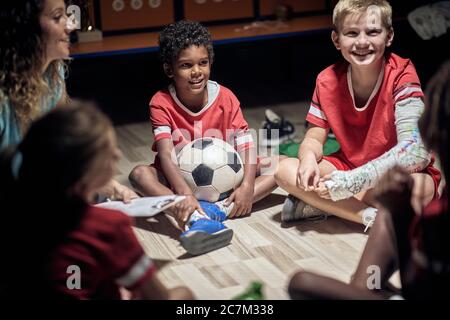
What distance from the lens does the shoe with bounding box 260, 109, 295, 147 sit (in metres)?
3.54

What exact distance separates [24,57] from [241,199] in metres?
0.92

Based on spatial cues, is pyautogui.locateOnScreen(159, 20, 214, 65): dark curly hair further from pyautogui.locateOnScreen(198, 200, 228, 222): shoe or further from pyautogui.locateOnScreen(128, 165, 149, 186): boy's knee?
pyautogui.locateOnScreen(198, 200, 228, 222): shoe

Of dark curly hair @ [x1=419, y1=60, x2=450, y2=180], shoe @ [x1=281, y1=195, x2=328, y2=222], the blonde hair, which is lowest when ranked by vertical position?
shoe @ [x1=281, y1=195, x2=328, y2=222]

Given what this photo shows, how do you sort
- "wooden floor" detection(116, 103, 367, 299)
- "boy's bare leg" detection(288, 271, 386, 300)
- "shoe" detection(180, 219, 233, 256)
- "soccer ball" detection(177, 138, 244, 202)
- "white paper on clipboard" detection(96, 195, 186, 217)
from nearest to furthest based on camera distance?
"boy's bare leg" detection(288, 271, 386, 300), "white paper on clipboard" detection(96, 195, 186, 217), "wooden floor" detection(116, 103, 367, 299), "shoe" detection(180, 219, 233, 256), "soccer ball" detection(177, 138, 244, 202)

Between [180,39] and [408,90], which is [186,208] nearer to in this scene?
[180,39]

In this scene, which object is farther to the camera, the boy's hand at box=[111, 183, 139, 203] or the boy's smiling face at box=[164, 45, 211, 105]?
the boy's smiling face at box=[164, 45, 211, 105]

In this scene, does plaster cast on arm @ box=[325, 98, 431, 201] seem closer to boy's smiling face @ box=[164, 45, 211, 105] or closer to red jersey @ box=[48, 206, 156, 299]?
boy's smiling face @ box=[164, 45, 211, 105]

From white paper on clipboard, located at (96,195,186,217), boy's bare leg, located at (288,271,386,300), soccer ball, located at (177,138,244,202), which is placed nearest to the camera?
boy's bare leg, located at (288,271,386,300)

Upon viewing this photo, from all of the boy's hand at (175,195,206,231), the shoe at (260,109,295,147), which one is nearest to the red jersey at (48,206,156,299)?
the boy's hand at (175,195,206,231)

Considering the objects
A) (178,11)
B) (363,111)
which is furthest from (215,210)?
(178,11)

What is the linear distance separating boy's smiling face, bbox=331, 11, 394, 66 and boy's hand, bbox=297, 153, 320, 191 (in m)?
0.37

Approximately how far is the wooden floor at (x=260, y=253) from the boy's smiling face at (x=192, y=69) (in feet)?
1.57

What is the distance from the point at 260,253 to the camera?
2523 mm

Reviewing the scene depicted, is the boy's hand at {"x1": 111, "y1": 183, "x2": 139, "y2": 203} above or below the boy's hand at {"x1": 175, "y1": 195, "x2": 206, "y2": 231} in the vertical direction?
above
